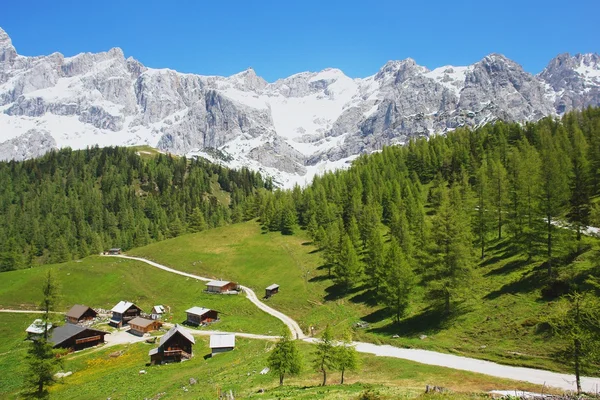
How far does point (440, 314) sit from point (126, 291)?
6895cm

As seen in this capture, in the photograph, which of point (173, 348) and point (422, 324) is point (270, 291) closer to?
point (173, 348)

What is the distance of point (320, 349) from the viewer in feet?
107

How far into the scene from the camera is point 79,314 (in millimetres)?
71000

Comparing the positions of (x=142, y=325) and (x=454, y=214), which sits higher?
(x=454, y=214)

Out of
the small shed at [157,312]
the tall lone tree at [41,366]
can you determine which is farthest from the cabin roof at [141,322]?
the tall lone tree at [41,366]

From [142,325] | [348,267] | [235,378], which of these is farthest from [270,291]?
[235,378]

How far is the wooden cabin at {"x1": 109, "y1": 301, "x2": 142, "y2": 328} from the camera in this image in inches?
2825

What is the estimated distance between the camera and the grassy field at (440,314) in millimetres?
36125

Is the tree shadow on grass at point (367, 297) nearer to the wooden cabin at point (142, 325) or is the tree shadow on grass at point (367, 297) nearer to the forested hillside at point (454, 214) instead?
the forested hillside at point (454, 214)

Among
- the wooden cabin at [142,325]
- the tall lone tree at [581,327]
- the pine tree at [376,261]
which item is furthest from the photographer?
the wooden cabin at [142,325]

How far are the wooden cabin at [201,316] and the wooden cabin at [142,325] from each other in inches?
219

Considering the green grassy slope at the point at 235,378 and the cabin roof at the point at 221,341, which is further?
the cabin roof at the point at 221,341

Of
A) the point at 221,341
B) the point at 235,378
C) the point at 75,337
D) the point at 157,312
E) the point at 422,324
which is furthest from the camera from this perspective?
the point at 157,312

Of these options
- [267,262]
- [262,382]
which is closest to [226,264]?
[267,262]
